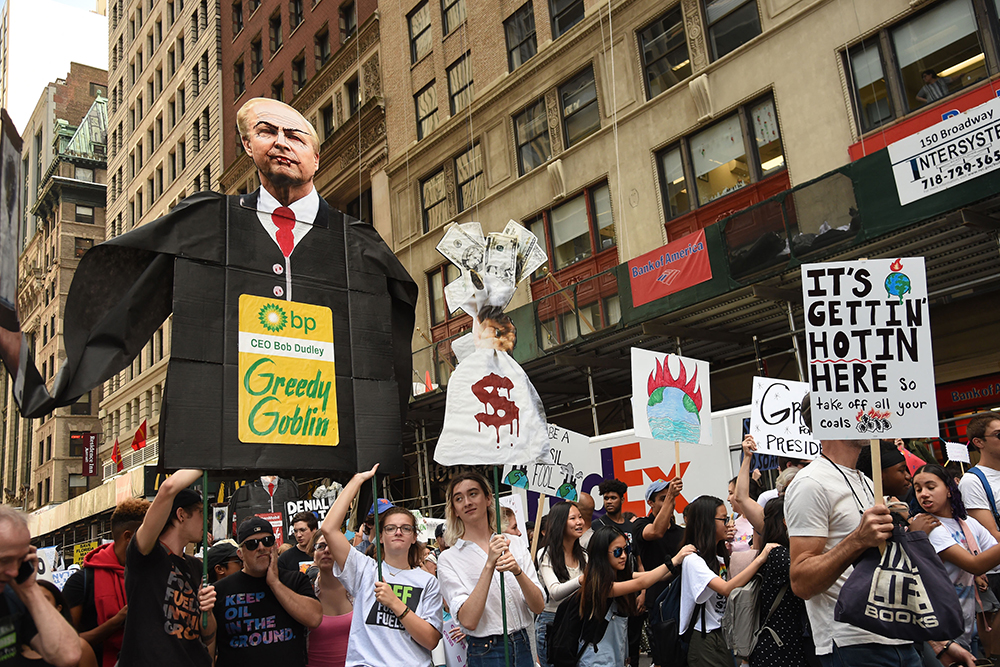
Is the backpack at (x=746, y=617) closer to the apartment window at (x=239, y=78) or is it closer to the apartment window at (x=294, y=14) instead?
the apartment window at (x=294, y=14)

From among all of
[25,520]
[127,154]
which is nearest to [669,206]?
[25,520]

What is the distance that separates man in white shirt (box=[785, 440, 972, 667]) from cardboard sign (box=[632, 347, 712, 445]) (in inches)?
176

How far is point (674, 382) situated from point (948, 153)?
585 centimetres

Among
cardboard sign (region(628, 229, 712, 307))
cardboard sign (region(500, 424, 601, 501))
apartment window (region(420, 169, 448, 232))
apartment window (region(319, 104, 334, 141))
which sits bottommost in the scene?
cardboard sign (region(500, 424, 601, 501))

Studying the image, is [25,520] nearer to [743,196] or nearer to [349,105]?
[743,196]

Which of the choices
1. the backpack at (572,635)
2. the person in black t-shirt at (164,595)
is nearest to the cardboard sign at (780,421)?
the backpack at (572,635)

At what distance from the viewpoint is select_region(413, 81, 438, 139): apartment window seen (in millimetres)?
26572

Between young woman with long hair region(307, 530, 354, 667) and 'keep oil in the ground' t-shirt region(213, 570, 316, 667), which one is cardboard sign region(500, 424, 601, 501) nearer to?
young woman with long hair region(307, 530, 354, 667)

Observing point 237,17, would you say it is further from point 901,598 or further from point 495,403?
point 901,598

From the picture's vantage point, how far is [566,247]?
21812 millimetres

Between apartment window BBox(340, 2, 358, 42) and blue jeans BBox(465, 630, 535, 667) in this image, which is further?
apartment window BBox(340, 2, 358, 42)

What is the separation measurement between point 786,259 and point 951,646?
9402mm

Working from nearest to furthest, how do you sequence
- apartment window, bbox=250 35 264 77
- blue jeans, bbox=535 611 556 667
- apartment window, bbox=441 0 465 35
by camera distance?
blue jeans, bbox=535 611 556 667, apartment window, bbox=441 0 465 35, apartment window, bbox=250 35 264 77

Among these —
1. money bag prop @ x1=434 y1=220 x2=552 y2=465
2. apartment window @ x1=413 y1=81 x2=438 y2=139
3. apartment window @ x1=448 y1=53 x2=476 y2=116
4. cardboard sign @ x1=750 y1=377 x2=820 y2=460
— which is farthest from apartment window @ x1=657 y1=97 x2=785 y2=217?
money bag prop @ x1=434 y1=220 x2=552 y2=465
